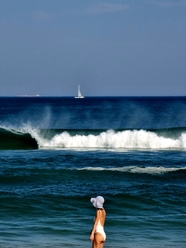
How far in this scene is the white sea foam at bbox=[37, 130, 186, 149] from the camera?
41.4 metres

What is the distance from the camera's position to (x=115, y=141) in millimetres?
42062

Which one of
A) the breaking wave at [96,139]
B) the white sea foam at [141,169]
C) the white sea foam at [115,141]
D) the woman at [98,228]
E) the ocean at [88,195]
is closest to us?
the woman at [98,228]

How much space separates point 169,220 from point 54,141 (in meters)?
24.0

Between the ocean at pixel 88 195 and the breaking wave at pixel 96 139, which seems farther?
the breaking wave at pixel 96 139

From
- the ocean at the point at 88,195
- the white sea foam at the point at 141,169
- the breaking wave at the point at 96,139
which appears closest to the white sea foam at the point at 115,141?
the breaking wave at the point at 96,139

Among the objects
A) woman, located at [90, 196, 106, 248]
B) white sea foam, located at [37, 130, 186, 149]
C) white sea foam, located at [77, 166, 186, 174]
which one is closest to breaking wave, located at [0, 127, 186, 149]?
white sea foam, located at [37, 130, 186, 149]

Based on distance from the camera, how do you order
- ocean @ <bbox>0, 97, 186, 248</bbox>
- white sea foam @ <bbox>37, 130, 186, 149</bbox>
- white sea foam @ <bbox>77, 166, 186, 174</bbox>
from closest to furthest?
ocean @ <bbox>0, 97, 186, 248</bbox> < white sea foam @ <bbox>77, 166, 186, 174</bbox> < white sea foam @ <bbox>37, 130, 186, 149</bbox>

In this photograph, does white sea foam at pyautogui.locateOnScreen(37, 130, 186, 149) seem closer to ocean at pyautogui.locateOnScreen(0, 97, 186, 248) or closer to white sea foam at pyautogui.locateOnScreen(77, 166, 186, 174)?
ocean at pyautogui.locateOnScreen(0, 97, 186, 248)

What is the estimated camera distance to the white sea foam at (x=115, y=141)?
41.4 m

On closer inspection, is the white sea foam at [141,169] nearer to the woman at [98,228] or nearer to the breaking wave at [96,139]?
the breaking wave at [96,139]

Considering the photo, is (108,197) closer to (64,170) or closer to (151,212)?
(151,212)

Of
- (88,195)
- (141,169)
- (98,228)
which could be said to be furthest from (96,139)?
(98,228)

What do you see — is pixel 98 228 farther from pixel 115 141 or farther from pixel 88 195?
pixel 115 141

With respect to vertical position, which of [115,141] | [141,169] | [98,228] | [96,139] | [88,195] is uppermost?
[96,139]
